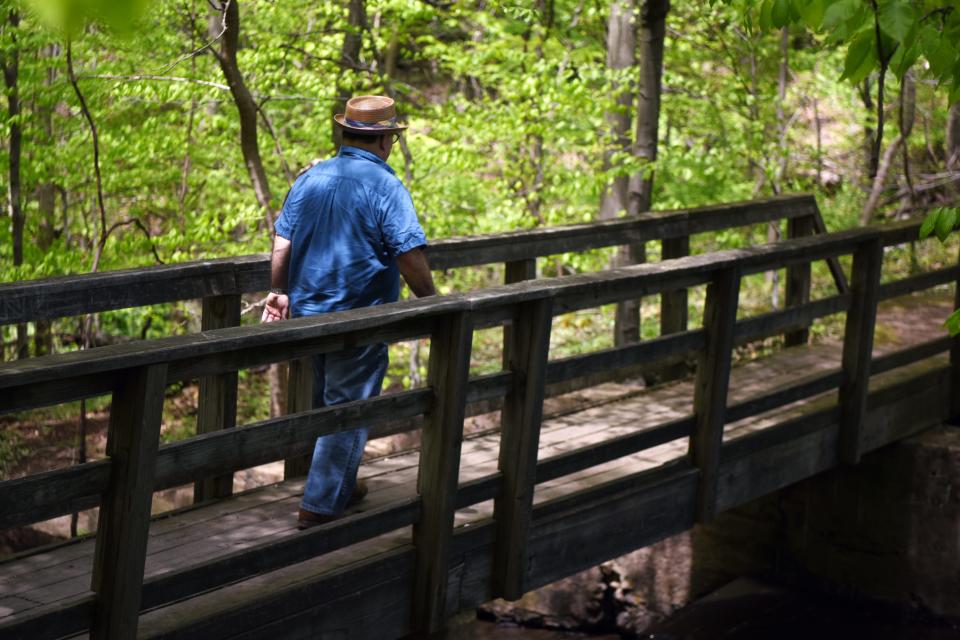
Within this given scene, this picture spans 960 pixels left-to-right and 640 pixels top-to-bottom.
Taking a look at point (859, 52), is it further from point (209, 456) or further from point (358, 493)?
point (358, 493)

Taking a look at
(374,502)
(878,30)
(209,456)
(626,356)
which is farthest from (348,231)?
(878,30)

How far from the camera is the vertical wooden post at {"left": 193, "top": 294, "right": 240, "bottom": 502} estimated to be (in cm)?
496

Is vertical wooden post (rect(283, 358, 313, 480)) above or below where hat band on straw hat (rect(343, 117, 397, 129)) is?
below

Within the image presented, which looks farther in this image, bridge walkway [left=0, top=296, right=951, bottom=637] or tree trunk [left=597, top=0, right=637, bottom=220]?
tree trunk [left=597, top=0, right=637, bottom=220]

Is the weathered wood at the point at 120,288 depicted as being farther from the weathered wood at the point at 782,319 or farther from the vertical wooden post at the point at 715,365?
the weathered wood at the point at 782,319

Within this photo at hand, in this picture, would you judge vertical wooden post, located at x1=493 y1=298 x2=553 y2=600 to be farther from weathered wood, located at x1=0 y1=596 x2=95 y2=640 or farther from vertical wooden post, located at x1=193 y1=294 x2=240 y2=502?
weathered wood, located at x1=0 y1=596 x2=95 y2=640

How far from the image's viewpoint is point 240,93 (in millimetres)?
7930

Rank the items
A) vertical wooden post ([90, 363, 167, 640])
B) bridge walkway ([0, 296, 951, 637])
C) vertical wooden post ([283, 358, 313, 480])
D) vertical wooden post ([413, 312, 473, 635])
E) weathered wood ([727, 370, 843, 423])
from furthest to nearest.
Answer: weathered wood ([727, 370, 843, 423])
vertical wooden post ([283, 358, 313, 480])
vertical wooden post ([413, 312, 473, 635])
bridge walkway ([0, 296, 951, 637])
vertical wooden post ([90, 363, 167, 640])

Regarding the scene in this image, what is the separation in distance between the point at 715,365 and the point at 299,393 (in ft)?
6.65

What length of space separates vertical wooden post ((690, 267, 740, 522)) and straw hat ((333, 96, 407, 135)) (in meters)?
1.95

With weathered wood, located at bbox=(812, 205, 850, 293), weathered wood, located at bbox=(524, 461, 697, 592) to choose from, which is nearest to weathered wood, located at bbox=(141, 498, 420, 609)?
weathered wood, located at bbox=(524, 461, 697, 592)

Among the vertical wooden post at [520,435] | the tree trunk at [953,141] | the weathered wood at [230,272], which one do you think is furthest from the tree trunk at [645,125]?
the tree trunk at [953,141]

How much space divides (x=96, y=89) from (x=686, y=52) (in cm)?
751

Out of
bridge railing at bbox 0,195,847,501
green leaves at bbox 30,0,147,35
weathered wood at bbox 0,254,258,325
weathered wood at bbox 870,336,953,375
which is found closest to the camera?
green leaves at bbox 30,0,147,35
